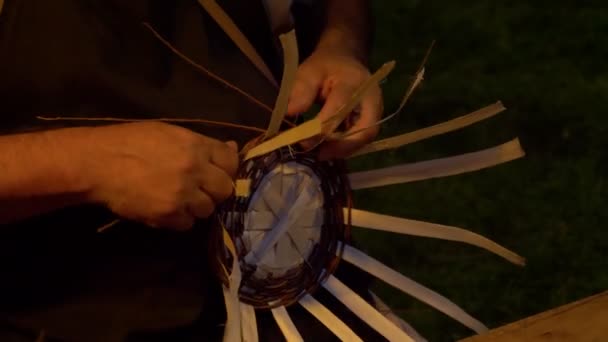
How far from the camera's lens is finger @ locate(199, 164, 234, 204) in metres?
0.80

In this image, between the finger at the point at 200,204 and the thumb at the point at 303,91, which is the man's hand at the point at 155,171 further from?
the thumb at the point at 303,91

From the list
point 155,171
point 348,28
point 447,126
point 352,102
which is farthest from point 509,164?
point 155,171

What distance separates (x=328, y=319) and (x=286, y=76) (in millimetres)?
270

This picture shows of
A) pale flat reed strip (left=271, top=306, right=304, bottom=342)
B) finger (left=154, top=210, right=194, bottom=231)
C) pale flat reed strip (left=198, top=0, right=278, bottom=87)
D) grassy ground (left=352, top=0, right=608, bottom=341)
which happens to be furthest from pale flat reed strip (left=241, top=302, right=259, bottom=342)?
grassy ground (left=352, top=0, right=608, bottom=341)

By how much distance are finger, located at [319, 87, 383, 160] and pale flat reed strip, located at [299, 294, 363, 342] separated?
15 centimetres

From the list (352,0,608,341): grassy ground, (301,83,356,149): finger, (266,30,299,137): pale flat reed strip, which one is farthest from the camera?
(352,0,608,341): grassy ground

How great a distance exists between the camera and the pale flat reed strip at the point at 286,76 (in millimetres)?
764

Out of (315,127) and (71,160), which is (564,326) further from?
(71,160)

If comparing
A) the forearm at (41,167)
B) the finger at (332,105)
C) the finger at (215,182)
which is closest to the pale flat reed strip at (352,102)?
the finger at (332,105)

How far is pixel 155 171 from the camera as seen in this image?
0.79 meters

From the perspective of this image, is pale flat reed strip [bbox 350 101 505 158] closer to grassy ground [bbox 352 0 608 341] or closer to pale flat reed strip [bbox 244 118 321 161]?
pale flat reed strip [bbox 244 118 321 161]

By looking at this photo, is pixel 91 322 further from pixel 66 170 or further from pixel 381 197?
pixel 381 197

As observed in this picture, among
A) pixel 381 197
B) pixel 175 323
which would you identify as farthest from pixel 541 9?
pixel 175 323

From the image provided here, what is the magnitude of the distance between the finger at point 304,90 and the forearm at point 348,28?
7 cm
